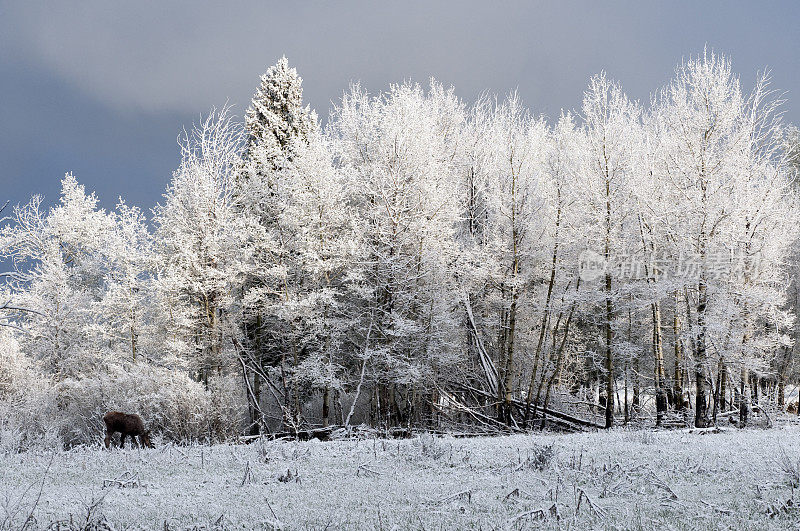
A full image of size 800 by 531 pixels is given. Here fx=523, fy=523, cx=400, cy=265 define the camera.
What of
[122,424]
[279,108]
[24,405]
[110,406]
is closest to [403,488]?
[122,424]

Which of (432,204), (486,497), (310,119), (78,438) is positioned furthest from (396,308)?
(486,497)

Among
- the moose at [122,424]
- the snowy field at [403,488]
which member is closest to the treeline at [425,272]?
the moose at [122,424]

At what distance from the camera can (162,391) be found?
13.9 metres

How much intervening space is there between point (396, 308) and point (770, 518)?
14191mm

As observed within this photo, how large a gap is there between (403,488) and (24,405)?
582 inches

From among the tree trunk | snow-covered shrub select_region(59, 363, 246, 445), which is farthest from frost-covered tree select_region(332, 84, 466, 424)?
the tree trunk

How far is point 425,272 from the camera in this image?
18.0 metres

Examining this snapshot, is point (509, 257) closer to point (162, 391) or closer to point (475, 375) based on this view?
point (475, 375)

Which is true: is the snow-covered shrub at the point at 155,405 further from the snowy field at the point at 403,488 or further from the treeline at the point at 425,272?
the snowy field at the point at 403,488

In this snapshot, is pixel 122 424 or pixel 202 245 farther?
pixel 202 245

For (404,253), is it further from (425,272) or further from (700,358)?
(700,358)

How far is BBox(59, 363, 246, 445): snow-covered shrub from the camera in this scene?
1359cm

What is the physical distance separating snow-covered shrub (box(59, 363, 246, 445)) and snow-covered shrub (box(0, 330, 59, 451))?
23.1 inches

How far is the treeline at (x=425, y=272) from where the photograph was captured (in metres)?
15.9
